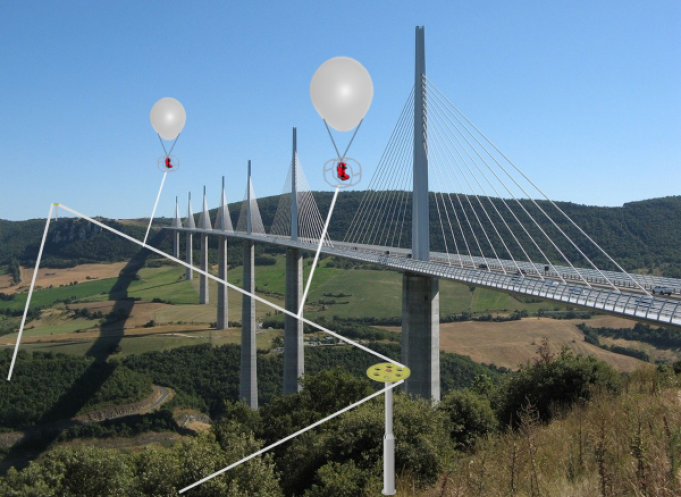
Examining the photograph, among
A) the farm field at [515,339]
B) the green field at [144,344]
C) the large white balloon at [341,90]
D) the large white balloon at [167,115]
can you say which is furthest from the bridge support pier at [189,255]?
the large white balloon at [341,90]

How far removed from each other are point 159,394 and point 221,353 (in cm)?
976

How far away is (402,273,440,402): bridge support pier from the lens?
23.5 meters

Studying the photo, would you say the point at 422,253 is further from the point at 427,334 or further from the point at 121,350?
the point at 121,350

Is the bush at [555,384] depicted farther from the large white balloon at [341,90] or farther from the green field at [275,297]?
the green field at [275,297]

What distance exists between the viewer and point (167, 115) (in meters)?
8.75

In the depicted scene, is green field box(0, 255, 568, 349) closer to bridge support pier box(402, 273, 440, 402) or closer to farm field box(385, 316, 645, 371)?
farm field box(385, 316, 645, 371)

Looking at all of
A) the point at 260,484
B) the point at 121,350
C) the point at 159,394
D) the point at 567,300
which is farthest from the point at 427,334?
the point at 121,350

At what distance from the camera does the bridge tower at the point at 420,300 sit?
909 inches

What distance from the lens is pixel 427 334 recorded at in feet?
78.2

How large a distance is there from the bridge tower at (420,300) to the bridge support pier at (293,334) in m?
17.8

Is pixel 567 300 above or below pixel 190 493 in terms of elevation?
above

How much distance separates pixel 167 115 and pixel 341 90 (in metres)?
3.91

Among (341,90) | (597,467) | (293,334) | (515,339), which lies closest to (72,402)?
(293,334)

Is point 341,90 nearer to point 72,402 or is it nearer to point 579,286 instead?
point 579,286
